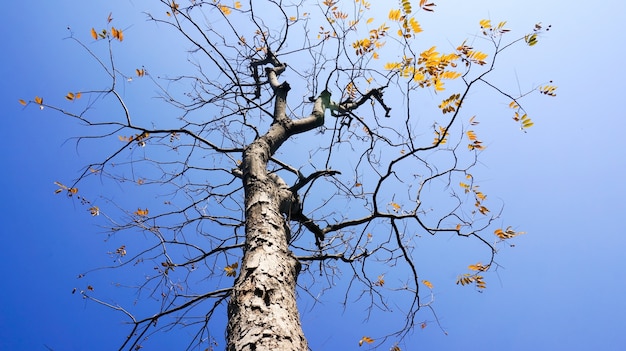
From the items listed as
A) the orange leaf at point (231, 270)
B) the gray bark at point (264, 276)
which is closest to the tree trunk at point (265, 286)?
the gray bark at point (264, 276)

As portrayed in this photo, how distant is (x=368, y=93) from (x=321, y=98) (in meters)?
0.68

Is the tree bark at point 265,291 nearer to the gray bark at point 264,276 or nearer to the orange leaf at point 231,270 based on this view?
the gray bark at point 264,276

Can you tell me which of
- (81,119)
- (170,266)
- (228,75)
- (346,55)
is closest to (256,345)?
(170,266)

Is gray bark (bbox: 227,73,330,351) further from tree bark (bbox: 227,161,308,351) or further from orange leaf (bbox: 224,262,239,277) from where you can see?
orange leaf (bbox: 224,262,239,277)

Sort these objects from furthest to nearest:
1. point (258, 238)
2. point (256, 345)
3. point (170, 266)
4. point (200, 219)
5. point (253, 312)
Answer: point (200, 219) < point (170, 266) < point (258, 238) < point (253, 312) < point (256, 345)

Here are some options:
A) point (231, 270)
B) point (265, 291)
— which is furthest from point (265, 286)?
point (231, 270)

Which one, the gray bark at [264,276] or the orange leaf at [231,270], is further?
the orange leaf at [231,270]

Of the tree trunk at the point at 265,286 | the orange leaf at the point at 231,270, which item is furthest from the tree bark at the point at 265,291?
the orange leaf at the point at 231,270

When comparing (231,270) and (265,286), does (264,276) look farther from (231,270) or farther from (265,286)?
(231,270)

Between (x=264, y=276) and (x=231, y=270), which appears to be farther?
(x=231, y=270)

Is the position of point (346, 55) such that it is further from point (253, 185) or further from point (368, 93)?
point (253, 185)

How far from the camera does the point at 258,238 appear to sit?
7.09 ft

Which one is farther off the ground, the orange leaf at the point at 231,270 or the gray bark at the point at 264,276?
the orange leaf at the point at 231,270

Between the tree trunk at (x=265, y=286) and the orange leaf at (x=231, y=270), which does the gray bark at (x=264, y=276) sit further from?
the orange leaf at (x=231, y=270)
